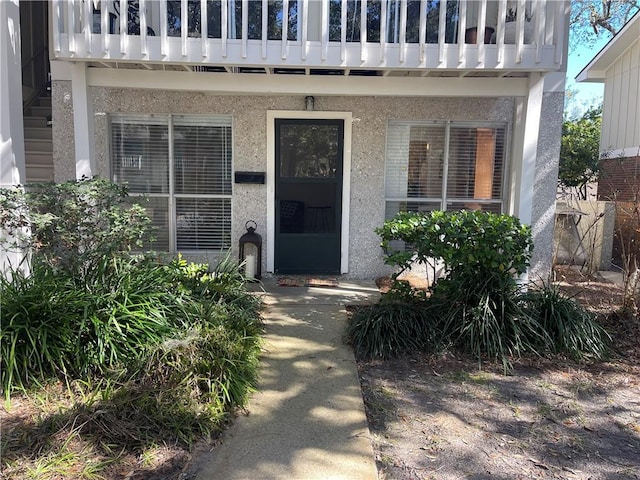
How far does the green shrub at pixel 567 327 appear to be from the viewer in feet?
14.8

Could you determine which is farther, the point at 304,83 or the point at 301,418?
the point at 304,83

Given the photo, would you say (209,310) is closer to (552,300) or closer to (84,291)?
(84,291)

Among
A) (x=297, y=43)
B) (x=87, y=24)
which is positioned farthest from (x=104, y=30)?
(x=297, y=43)

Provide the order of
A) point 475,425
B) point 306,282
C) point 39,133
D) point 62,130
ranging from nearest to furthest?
point 475,425
point 62,130
point 306,282
point 39,133

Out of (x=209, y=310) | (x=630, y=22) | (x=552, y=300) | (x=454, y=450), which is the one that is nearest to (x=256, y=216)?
(x=209, y=310)

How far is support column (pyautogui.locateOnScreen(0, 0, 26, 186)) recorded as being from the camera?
4.74 metres

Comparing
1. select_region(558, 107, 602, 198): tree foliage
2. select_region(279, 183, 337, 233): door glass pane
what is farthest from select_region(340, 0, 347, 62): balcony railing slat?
select_region(558, 107, 602, 198): tree foliage

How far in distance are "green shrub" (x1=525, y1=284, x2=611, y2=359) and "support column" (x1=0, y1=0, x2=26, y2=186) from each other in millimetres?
5229

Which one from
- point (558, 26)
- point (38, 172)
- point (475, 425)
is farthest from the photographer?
point (38, 172)

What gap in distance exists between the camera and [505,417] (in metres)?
3.51

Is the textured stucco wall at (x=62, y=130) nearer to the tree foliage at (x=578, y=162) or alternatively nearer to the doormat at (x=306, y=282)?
the doormat at (x=306, y=282)

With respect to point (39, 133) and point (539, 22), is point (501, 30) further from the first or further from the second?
point (39, 133)

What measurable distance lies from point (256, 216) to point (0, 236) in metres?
3.46

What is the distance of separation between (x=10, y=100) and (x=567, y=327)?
5.83 meters
